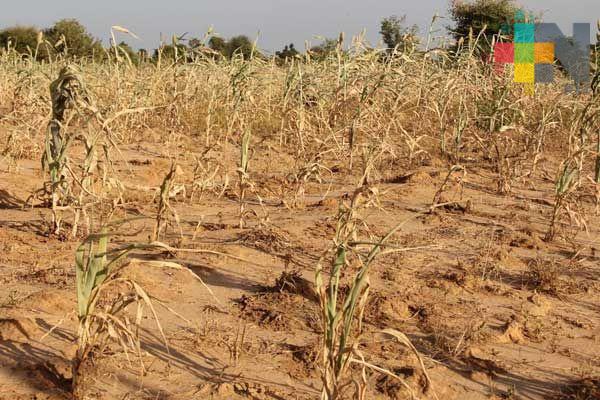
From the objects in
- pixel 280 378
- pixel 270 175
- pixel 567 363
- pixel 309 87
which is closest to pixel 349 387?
pixel 280 378

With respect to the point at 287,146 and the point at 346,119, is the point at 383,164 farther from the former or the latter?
the point at 287,146

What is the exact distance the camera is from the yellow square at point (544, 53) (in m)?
10.9

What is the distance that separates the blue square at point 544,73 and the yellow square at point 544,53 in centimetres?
15

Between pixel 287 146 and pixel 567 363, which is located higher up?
pixel 287 146

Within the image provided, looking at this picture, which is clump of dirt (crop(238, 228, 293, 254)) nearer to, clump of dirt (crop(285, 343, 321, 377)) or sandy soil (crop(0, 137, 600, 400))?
sandy soil (crop(0, 137, 600, 400))

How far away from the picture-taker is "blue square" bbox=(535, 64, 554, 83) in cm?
1123

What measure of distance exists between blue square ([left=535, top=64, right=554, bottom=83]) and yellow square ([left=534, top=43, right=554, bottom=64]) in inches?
6.0

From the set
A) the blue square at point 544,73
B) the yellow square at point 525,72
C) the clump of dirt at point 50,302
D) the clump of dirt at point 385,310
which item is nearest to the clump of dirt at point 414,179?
the clump of dirt at point 385,310

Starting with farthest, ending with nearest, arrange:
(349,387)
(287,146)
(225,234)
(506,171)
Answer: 1. (287,146)
2. (506,171)
3. (225,234)
4. (349,387)

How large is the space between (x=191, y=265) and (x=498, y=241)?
1814 mm

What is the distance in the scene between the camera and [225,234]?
388 centimetres

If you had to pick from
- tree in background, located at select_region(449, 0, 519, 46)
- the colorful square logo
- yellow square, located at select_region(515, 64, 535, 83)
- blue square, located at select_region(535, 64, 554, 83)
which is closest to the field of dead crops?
yellow square, located at select_region(515, 64, 535, 83)

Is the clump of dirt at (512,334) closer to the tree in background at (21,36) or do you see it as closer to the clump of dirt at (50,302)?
the clump of dirt at (50,302)

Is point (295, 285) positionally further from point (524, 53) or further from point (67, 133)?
point (524, 53)
